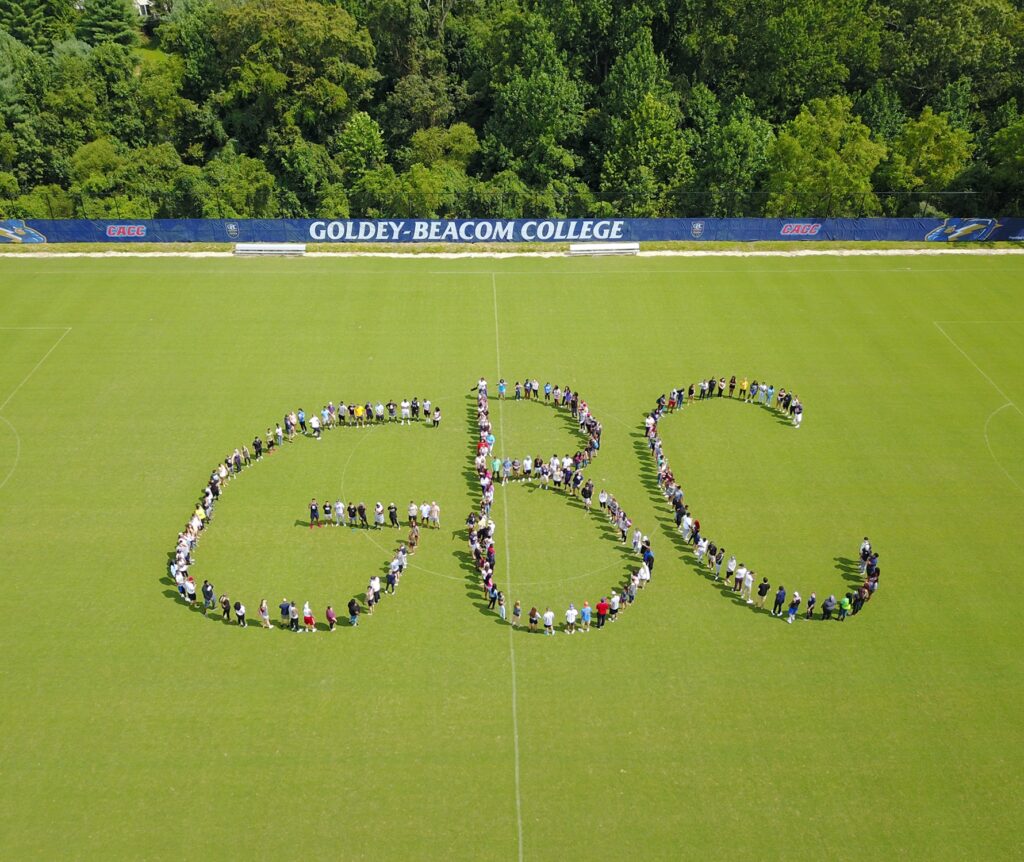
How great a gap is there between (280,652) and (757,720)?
47.0ft

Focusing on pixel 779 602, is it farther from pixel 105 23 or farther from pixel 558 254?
pixel 105 23

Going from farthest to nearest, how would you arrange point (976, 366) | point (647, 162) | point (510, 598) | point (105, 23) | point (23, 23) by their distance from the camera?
point (23, 23)
point (105, 23)
point (647, 162)
point (976, 366)
point (510, 598)

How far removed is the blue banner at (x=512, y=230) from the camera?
183 feet

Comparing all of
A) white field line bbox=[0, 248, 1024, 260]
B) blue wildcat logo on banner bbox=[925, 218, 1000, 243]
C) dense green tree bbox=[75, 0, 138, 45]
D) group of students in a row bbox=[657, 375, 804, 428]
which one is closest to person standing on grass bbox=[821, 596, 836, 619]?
group of students in a row bbox=[657, 375, 804, 428]

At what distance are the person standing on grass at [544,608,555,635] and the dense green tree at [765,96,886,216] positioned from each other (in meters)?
42.4

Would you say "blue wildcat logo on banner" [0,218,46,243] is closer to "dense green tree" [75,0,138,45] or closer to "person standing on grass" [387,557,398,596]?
"person standing on grass" [387,557,398,596]

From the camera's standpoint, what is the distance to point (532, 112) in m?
70.2

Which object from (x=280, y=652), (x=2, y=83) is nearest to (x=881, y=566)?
(x=280, y=652)

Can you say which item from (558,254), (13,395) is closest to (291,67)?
(558,254)

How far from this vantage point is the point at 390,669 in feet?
88.9

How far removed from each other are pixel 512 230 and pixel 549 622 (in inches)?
1335

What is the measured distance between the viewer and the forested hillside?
208 ft

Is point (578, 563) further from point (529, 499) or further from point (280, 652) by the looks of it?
point (280, 652)

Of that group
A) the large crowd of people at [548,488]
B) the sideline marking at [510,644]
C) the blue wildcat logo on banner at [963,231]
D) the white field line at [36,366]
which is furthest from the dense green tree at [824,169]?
the white field line at [36,366]
